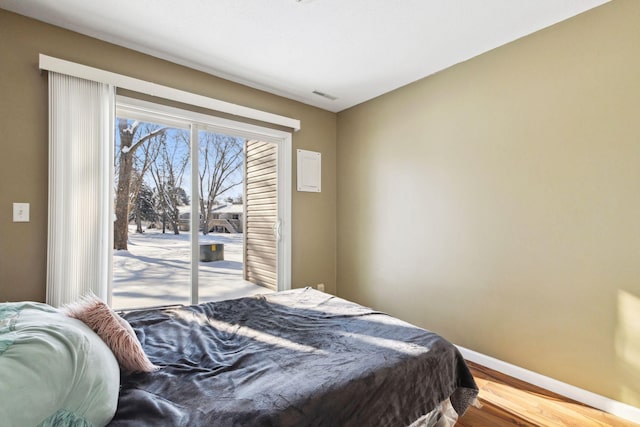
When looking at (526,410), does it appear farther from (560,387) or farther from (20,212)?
(20,212)

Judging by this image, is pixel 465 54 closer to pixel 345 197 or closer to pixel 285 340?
pixel 345 197

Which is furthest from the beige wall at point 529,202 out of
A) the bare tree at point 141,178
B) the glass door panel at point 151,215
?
the bare tree at point 141,178

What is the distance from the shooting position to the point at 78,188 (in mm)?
2201

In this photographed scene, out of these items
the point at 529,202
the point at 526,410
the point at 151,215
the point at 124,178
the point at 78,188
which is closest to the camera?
the point at 526,410

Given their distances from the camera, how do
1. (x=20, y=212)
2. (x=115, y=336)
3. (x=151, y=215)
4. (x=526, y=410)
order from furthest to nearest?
(x=151, y=215) → (x=20, y=212) → (x=526, y=410) → (x=115, y=336)

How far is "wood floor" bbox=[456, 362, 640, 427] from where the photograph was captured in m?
1.86

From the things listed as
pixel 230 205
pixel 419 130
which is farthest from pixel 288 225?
pixel 419 130

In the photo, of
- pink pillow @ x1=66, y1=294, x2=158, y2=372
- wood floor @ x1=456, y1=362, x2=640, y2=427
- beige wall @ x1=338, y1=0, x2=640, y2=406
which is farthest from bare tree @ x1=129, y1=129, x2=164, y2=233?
wood floor @ x1=456, y1=362, x2=640, y2=427

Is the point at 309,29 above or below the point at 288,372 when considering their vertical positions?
above

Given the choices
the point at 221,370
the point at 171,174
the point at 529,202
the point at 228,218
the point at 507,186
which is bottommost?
the point at 221,370

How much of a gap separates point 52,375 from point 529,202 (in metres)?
2.78

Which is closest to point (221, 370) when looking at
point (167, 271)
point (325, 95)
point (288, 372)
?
point (288, 372)

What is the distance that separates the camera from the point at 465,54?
8.59ft

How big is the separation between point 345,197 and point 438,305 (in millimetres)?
1636
